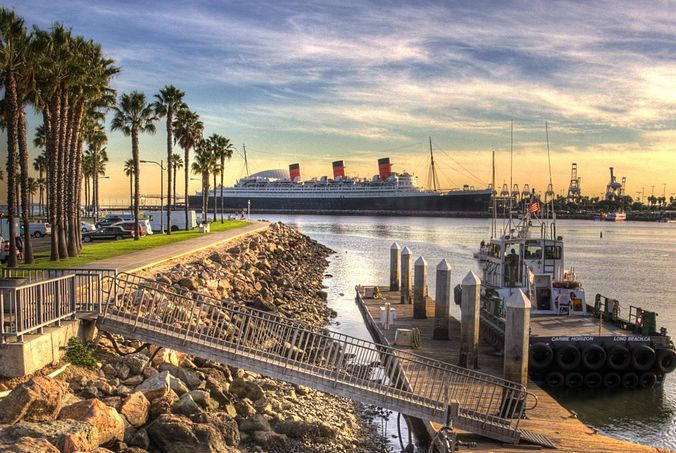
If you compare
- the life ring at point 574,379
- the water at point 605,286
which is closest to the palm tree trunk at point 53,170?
the water at point 605,286

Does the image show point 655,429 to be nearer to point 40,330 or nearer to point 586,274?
point 40,330

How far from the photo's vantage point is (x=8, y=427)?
8.77 metres

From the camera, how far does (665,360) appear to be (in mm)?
21406

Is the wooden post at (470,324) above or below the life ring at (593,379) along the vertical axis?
above

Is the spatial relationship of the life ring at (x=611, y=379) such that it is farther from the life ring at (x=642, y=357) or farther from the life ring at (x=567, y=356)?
the life ring at (x=567, y=356)

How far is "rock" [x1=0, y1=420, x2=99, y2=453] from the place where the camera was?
867 centimetres

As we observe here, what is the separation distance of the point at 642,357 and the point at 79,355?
57.4 ft

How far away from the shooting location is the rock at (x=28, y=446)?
8070 millimetres

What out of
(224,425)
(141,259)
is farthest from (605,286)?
(224,425)

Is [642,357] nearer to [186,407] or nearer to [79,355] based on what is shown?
[186,407]

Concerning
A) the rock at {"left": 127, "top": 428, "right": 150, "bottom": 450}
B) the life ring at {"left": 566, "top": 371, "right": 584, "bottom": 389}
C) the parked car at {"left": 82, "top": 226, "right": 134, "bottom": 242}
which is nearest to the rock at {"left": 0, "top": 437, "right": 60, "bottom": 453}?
the rock at {"left": 127, "top": 428, "right": 150, "bottom": 450}

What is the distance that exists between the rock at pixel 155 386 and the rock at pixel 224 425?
775 mm

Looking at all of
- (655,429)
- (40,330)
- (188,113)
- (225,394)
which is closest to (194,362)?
(225,394)

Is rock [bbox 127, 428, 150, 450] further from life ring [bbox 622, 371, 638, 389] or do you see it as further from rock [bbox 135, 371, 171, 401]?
life ring [bbox 622, 371, 638, 389]
